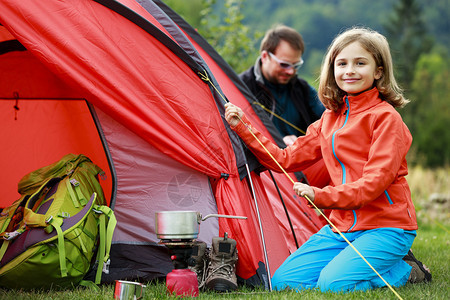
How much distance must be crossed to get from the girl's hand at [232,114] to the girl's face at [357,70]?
1.69 ft

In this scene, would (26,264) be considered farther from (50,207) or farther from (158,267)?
(158,267)

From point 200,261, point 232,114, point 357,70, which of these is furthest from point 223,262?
point 357,70

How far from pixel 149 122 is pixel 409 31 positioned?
106ft

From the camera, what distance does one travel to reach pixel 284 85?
4461 mm

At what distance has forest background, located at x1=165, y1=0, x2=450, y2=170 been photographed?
745cm

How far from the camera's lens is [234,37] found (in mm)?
7270

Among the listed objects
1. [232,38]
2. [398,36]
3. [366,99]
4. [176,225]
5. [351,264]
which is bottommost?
[351,264]

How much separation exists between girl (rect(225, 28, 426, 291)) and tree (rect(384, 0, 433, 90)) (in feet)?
98.8

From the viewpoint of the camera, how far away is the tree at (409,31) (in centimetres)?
3198

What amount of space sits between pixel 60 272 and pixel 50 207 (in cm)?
36

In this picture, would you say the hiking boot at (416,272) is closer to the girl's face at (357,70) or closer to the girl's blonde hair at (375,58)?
the girl's blonde hair at (375,58)

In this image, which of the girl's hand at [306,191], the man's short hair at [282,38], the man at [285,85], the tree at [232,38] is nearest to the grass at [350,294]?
the girl's hand at [306,191]

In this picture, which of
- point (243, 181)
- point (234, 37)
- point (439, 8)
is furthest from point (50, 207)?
point (439, 8)

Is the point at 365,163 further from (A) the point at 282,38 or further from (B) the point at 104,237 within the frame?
(A) the point at 282,38
